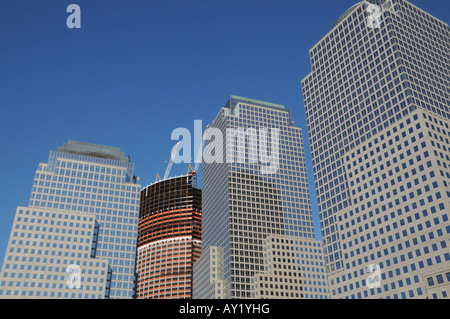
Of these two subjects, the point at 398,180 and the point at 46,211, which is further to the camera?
the point at 46,211

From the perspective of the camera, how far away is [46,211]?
191500 millimetres

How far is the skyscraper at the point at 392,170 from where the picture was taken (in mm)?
123562

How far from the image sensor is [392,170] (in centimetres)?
13988

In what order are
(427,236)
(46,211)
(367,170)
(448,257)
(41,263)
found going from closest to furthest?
(448,257), (427,236), (367,170), (41,263), (46,211)

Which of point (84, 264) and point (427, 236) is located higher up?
point (84, 264)

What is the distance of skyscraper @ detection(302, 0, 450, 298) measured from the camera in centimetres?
12356
